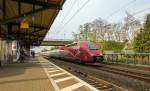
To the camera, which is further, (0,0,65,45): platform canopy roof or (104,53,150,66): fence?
(104,53,150,66): fence

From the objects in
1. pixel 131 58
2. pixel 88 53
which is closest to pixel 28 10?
pixel 88 53

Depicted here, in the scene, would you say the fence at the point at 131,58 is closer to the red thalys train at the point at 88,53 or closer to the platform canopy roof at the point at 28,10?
the red thalys train at the point at 88,53

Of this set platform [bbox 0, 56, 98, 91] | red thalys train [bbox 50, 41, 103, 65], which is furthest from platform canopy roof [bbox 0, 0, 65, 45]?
platform [bbox 0, 56, 98, 91]

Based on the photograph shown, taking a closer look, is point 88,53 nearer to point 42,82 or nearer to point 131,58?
point 131,58

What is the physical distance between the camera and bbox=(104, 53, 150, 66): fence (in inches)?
1236

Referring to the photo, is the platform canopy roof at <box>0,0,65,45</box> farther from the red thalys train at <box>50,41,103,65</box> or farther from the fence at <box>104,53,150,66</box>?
the fence at <box>104,53,150,66</box>

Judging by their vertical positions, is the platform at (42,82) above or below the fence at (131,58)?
below

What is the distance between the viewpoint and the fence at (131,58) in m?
31.4

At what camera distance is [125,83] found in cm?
1484

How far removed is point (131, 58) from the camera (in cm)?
3475

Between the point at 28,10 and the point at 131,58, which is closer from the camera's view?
the point at 28,10

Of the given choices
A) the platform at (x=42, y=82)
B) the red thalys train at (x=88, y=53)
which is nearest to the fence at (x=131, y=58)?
the red thalys train at (x=88, y=53)

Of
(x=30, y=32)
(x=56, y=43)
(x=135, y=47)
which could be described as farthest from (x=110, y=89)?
(x=56, y=43)

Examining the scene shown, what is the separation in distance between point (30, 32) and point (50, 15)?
1860 cm
